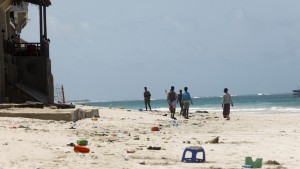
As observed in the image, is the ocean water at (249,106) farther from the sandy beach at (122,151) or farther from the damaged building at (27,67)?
the sandy beach at (122,151)

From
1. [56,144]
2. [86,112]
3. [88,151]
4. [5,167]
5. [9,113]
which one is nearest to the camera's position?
[5,167]

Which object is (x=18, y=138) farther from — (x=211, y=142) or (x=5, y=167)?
(x=211, y=142)

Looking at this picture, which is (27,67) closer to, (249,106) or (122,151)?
(122,151)

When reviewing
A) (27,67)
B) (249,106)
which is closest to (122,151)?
(27,67)

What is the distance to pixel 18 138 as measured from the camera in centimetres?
980

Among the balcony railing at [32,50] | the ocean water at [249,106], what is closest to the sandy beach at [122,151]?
the balcony railing at [32,50]

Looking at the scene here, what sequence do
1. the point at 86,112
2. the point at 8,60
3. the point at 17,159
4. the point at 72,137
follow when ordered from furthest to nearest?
the point at 8,60
the point at 86,112
the point at 72,137
the point at 17,159

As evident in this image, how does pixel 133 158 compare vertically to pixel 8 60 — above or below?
below

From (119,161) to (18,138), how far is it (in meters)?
2.59

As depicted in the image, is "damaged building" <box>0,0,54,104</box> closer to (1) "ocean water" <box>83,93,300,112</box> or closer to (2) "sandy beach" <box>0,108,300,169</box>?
(2) "sandy beach" <box>0,108,300,169</box>

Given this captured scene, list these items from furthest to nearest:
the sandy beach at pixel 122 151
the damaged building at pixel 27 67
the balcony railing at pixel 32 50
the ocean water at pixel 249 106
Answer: the ocean water at pixel 249 106 < the balcony railing at pixel 32 50 < the damaged building at pixel 27 67 < the sandy beach at pixel 122 151

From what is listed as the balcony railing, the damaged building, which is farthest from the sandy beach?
the balcony railing

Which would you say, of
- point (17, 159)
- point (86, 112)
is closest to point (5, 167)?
point (17, 159)

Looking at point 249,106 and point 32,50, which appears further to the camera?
point 249,106
